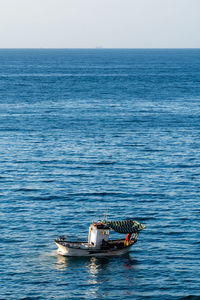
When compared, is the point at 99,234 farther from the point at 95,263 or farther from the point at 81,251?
the point at 95,263

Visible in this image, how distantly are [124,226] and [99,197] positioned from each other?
16982mm

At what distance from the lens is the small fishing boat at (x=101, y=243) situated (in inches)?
2265

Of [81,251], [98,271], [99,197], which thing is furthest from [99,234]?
[99,197]

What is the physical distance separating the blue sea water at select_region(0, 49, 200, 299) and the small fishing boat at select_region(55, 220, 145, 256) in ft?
3.21

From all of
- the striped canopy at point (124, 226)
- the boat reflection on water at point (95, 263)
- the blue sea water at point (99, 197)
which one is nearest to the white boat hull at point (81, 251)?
the boat reflection on water at point (95, 263)

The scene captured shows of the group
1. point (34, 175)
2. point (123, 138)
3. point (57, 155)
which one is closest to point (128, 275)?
point (34, 175)

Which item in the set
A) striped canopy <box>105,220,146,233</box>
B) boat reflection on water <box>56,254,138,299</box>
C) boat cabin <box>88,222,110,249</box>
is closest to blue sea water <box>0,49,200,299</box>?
boat reflection on water <box>56,254,138,299</box>

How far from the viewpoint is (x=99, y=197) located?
76500 mm

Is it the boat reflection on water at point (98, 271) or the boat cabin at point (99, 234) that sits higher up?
the boat cabin at point (99, 234)

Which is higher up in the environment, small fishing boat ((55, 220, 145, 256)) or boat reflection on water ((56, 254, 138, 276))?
small fishing boat ((55, 220, 145, 256))

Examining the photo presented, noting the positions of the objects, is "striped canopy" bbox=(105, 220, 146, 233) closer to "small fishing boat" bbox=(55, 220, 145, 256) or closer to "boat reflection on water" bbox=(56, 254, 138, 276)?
"small fishing boat" bbox=(55, 220, 145, 256)

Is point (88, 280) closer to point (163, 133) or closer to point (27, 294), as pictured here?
point (27, 294)

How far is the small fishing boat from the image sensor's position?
57.5 m

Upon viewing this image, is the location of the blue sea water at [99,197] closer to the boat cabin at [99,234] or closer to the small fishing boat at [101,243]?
the small fishing boat at [101,243]
